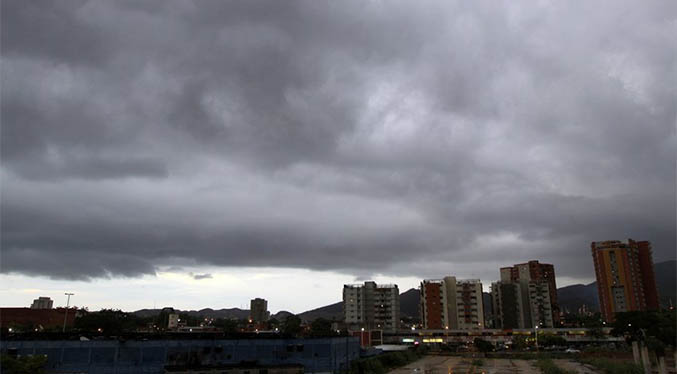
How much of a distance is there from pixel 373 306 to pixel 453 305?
91.2 ft

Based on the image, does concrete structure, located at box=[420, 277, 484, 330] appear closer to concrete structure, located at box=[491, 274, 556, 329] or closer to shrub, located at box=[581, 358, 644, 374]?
concrete structure, located at box=[491, 274, 556, 329]

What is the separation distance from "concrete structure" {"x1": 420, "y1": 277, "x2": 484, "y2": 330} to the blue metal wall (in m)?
101

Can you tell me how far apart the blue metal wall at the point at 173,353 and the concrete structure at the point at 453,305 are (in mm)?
101120

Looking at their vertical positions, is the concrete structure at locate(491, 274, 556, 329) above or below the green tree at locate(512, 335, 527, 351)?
above

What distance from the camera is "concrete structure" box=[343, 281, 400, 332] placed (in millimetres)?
159750

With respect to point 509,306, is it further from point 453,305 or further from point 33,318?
point 33,318

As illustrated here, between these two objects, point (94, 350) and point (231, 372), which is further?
point (231, 372)

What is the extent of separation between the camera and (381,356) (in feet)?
269

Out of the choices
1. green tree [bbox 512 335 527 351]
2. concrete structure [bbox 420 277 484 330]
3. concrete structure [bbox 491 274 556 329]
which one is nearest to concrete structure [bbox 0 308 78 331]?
concrete structure [bbox 420 277 484 330]

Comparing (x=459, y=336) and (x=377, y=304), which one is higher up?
(x=377, y=304)

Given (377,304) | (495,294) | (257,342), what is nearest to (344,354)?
(257,342)

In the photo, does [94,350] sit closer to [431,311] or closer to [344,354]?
[344,354]

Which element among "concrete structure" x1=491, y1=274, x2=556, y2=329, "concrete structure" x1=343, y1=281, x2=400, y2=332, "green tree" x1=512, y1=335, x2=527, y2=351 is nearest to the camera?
"green tree" x1=512, y1=335, x2=527, y2=351

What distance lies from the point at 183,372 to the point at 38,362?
67.4 ft
